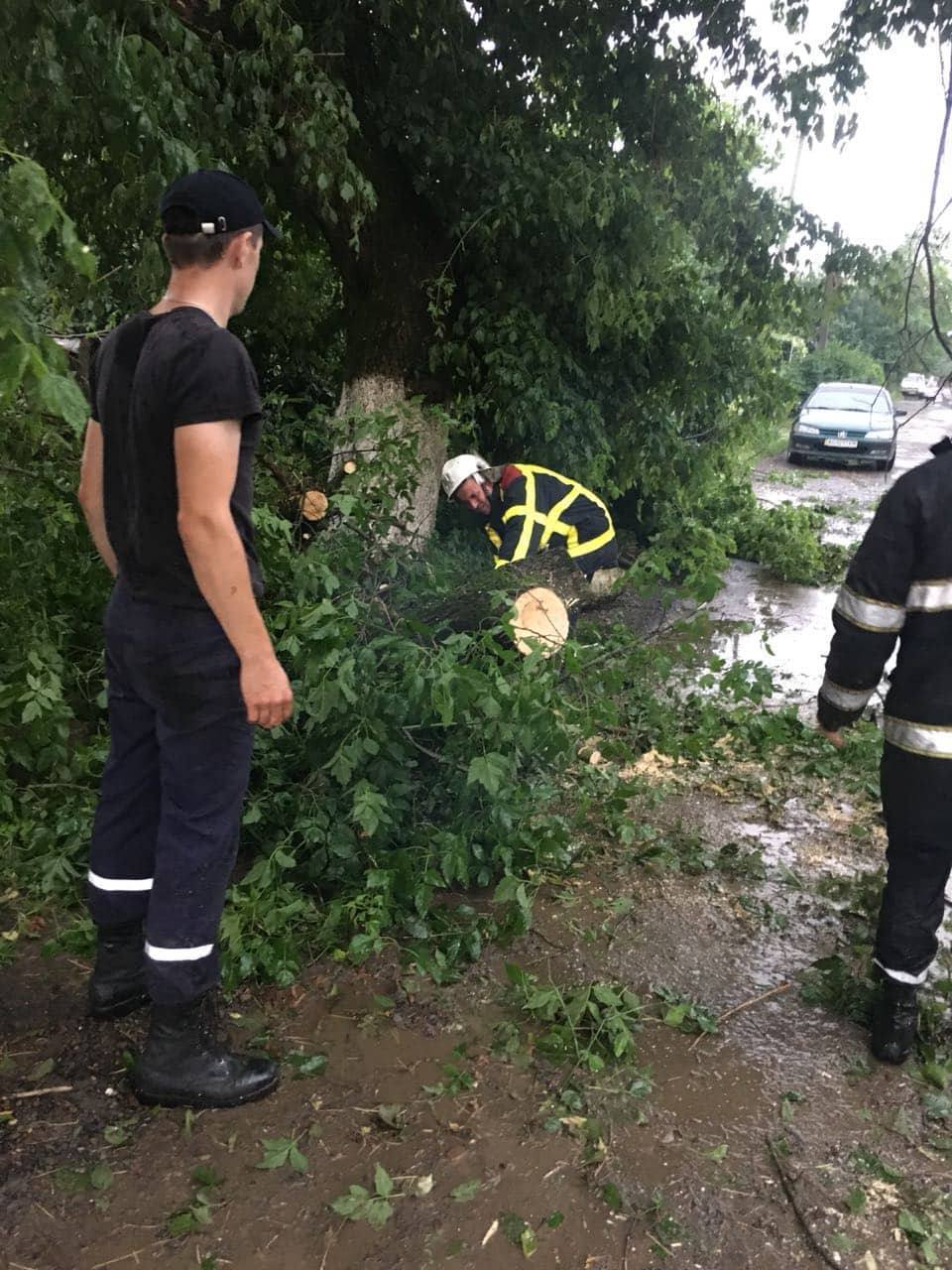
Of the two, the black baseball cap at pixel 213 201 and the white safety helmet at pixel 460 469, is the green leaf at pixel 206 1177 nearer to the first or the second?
the black baseball cap at pixel 213 201

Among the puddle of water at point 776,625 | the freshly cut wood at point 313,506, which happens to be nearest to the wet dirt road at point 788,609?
the puddle of water at point 776,625

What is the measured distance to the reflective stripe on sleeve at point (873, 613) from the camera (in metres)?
2.52

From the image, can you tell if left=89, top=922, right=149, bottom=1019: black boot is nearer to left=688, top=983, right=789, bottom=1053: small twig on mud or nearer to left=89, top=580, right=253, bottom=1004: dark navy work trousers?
left=89, top=580, right=253, bottom=1004: dark navy work trousers

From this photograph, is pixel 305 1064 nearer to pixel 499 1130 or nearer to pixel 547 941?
pixel 499 1130

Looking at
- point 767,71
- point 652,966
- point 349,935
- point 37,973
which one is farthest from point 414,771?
point 767,71

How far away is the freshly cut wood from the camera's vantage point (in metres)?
4.17

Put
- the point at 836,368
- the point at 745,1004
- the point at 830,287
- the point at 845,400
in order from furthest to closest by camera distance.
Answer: the point at 836,368 < the point at 845,400 < the point at 830,287 < the point at 745,1004

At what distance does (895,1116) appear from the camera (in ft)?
8.09

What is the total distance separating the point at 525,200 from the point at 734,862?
12.8 feet

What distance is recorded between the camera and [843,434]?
55.2 ft

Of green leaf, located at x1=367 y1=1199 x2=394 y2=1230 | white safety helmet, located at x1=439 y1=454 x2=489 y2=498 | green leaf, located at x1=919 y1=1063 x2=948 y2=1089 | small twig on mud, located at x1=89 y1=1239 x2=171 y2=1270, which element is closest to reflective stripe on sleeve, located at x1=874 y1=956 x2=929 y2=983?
green leaf, located at x1=919 y1=1063 x2=948 y2=1089

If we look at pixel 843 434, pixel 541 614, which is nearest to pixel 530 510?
pixel 541 614

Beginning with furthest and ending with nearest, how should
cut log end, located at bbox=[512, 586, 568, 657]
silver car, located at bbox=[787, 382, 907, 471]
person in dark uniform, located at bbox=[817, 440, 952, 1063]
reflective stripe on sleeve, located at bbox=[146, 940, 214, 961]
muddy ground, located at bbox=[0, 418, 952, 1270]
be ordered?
silver car, located at bbox=[787, 382, 907, 471], cut log end, located at bbox=[512, 586, 568, 657], person in dark uniform, located at bbox=[817, 440, 952, 1063], reflective stripe on sleeve, located at bbox=[146, 940, 214, 961], muddy ground, located at bbox=[0, 418, 952, 1270]

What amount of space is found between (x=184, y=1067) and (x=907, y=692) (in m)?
2.21
